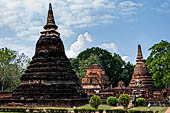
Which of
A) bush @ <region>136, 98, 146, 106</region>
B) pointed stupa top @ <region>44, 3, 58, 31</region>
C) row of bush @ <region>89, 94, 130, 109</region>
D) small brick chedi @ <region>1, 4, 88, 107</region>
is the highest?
pointed stupa top @ <region>44, 3, 58, 31</region>

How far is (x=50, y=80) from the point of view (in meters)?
25.7

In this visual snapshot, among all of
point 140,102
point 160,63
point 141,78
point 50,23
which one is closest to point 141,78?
point 141,78

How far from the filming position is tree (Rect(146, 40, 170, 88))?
38.3 metres

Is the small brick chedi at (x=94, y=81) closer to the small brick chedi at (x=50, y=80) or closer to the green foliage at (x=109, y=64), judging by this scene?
the green foliage at (x=109, y=64)

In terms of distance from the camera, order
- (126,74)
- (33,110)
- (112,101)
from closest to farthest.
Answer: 1. (33,110)
2. (112,101)
3. (126,74)

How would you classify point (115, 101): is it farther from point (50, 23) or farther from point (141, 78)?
point (141, 78)

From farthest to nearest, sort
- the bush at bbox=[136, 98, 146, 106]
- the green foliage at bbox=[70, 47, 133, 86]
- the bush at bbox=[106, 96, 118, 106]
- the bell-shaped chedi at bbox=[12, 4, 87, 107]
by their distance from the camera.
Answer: the green foliage at bbox=[70, 47, 133, 86]
the bush at bbox=[106, 96, 118, 106]
the bush at bbox=[136, 98, 146, 106]
the bell-shaped chedi at bbox=[12, 4, 87, 107]

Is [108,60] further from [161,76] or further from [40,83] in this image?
[40,83]

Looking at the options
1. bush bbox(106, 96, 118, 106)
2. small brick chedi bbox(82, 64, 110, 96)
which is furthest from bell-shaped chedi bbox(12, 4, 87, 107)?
small brick chedi bbox(82, 64, 110, 96)

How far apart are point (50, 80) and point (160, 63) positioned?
20.6 metres

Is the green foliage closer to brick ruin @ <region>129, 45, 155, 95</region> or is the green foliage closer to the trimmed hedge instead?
brick ruin @ <region>129, 45, 155, 95</region>

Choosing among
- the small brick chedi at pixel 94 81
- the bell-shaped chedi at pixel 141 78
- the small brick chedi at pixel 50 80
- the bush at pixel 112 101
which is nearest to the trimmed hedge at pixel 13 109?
the small brick chedi at pixel 50 80

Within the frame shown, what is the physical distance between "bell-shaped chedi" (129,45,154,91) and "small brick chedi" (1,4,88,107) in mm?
14439

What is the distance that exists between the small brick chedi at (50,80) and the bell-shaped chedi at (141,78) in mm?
14439
